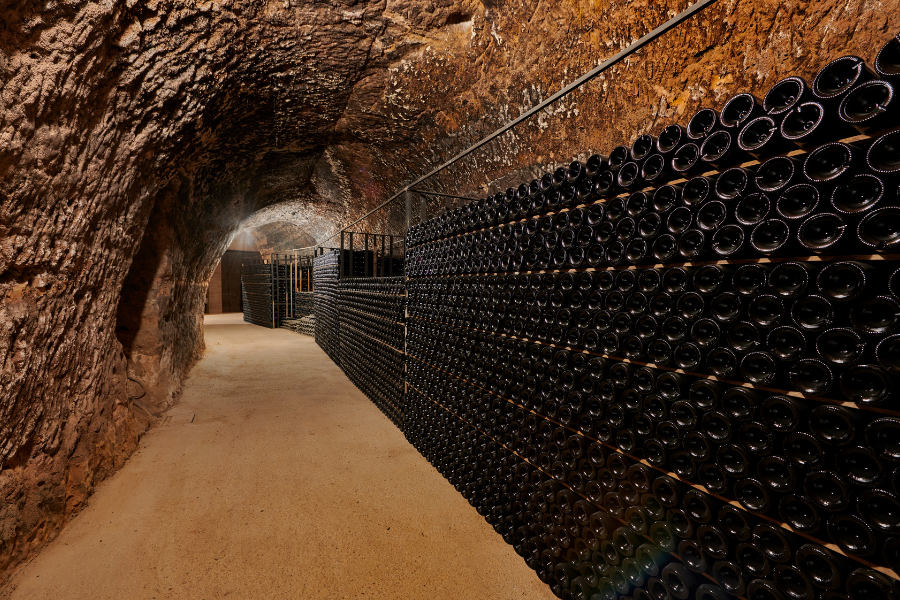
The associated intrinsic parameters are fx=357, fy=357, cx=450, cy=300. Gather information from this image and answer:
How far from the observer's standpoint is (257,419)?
4.15m

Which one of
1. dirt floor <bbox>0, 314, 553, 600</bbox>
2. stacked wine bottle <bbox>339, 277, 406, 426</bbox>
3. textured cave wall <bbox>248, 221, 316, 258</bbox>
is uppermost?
textured cave wall <bbox>248, 221, 316, 258</bbox>

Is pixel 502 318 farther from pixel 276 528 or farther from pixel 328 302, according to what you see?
pixel 328 302

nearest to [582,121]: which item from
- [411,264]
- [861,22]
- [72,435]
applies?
[861,22]

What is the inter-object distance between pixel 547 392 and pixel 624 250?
2.82 ft

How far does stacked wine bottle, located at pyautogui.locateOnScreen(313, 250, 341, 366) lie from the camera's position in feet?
22.5

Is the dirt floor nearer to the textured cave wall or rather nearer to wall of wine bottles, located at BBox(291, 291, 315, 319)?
wall of wine bottles, located at BBox(291, 291, 315, 319)

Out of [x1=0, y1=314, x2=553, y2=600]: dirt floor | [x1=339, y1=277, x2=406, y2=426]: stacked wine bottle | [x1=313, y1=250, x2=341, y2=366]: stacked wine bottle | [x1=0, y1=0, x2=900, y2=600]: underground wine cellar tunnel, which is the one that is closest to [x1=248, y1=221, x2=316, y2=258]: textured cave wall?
[x1=313, y1=250, x2=341, y2=366]: stacked wine bottle

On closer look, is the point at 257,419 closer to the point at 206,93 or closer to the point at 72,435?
the point at 72,435

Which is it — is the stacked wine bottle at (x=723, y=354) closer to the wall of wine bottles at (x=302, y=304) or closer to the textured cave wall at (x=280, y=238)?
the wall of wine bottles at (x=302, y=304)

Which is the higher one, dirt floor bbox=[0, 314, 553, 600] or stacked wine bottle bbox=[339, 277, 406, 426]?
stacked wine bottle bbox=[339, 277, 406, 426]

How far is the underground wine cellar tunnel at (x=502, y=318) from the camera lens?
3.27 feet

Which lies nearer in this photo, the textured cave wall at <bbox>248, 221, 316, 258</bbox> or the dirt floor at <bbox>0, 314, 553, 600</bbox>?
the dirt floor at <bbox>0, 314, 553, 600</bbox>

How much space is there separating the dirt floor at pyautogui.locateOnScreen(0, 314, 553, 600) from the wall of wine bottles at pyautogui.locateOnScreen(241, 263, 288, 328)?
8.72m

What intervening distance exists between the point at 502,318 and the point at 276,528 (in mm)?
1984
